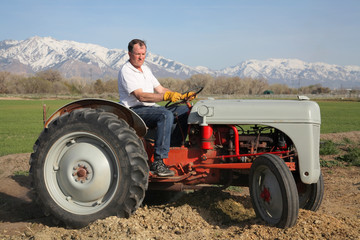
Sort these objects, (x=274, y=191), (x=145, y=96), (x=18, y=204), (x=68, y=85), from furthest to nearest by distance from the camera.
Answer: (x=68, y=85) → (x=18, y=204) → (x=145, y=96) → (x=274, y=191)

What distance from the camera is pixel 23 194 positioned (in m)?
5.93

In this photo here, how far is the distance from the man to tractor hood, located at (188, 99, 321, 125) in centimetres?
31

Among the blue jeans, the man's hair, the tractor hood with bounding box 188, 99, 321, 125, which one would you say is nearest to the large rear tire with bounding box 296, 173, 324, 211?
the tractor hood with bounding box 188, 99, 321, 125

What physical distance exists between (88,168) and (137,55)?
5.11 feet

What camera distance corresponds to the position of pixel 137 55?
4.78m

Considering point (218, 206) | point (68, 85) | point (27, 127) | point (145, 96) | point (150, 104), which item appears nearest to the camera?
point (145, 96)

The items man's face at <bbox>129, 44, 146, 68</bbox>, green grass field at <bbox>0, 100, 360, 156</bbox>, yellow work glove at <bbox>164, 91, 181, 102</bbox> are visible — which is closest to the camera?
yellow work glove at <bbox>164, 91, 181, 102</bbox>

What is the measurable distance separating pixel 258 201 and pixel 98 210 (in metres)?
1.76

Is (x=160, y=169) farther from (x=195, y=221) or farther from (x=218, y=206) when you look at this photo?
(x=218, y=206)

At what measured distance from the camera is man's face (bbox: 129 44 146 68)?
15.7ft

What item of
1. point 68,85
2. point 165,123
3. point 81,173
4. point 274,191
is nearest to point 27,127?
point 81,173

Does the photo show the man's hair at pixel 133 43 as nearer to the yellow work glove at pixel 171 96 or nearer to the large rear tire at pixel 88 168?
the yellow work glove at pixel 171 96

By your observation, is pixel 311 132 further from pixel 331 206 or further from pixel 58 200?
pixel 58 200

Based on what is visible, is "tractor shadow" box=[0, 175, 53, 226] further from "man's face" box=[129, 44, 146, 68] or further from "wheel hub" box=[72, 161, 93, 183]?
"man's face" box=[129, 44, 146, 68]
